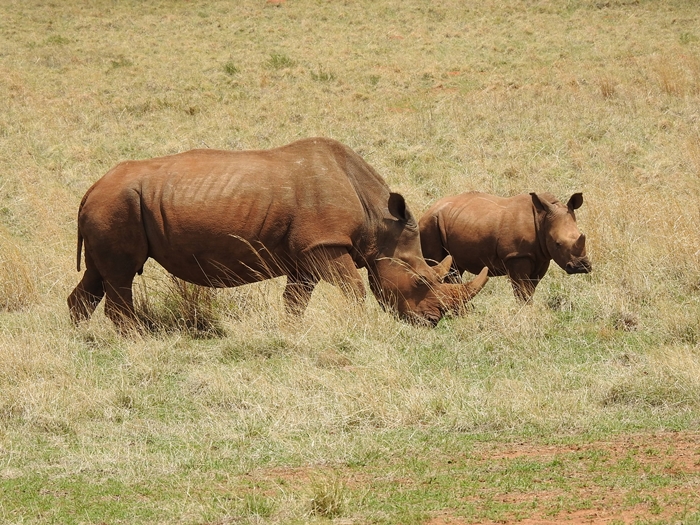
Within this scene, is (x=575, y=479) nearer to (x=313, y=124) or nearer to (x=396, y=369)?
(x=396, y=369)

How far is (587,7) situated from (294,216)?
31.5 meters

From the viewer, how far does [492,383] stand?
753 centimetres

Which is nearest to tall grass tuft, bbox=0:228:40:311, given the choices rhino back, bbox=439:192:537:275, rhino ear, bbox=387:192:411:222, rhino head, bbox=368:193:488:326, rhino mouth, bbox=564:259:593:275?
rhino head, bbox=368:193:488:326

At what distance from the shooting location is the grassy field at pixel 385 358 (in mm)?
5391

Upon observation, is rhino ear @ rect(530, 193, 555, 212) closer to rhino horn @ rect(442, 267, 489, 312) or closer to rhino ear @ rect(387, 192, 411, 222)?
rhino horn @ rect(442, 267, 489, 312)

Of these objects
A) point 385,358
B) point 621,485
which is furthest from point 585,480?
point 385,358

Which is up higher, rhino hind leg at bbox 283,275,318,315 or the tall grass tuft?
rhino hind leg at bbox 283,275,318,315

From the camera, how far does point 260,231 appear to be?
31.0 ft

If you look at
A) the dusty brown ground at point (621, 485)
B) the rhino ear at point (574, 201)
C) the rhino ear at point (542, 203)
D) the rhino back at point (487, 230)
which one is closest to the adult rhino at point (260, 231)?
the rhino back at point (487, 230)

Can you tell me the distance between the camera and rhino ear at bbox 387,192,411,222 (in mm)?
9609

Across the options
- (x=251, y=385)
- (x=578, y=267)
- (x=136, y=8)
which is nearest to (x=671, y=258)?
(x=578, y=267)

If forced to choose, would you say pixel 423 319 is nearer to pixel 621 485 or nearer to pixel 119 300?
pixel 119 300

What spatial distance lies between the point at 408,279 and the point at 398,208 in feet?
2.21

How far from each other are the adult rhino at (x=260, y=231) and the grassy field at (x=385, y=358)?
0.33 metres
